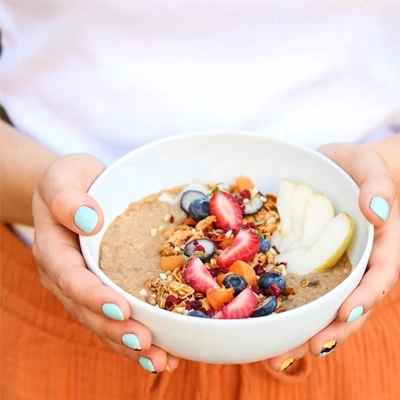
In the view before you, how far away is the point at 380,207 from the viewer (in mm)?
912

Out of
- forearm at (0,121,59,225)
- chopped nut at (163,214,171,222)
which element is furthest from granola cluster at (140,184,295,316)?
forearm at (0,121,59,225)

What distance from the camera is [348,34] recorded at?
1071mm

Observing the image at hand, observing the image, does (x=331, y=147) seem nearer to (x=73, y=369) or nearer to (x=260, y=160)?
(x=260, y=160)

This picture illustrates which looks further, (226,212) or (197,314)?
(226,212)

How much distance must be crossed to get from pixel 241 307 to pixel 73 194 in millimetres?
269

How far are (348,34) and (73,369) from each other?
2.29ft

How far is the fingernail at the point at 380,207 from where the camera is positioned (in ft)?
2.99

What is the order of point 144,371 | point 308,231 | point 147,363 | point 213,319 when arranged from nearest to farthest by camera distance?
point 213,319 < point 147,363 < point 308,231 < point 144,371

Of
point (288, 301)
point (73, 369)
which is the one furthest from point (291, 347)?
point (73, 369)

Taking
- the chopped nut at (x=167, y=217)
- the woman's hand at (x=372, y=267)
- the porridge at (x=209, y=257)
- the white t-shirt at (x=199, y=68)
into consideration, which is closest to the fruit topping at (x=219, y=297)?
the porridge at (x=209, y=257)

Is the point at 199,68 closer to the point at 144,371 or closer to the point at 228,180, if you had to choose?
the point at 228,180

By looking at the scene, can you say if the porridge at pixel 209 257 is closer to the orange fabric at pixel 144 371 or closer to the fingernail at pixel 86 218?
the fingernail at pixel 86 218

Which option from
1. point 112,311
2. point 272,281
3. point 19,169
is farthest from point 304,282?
point 19,169

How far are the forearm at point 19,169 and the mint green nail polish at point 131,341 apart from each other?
38cm
